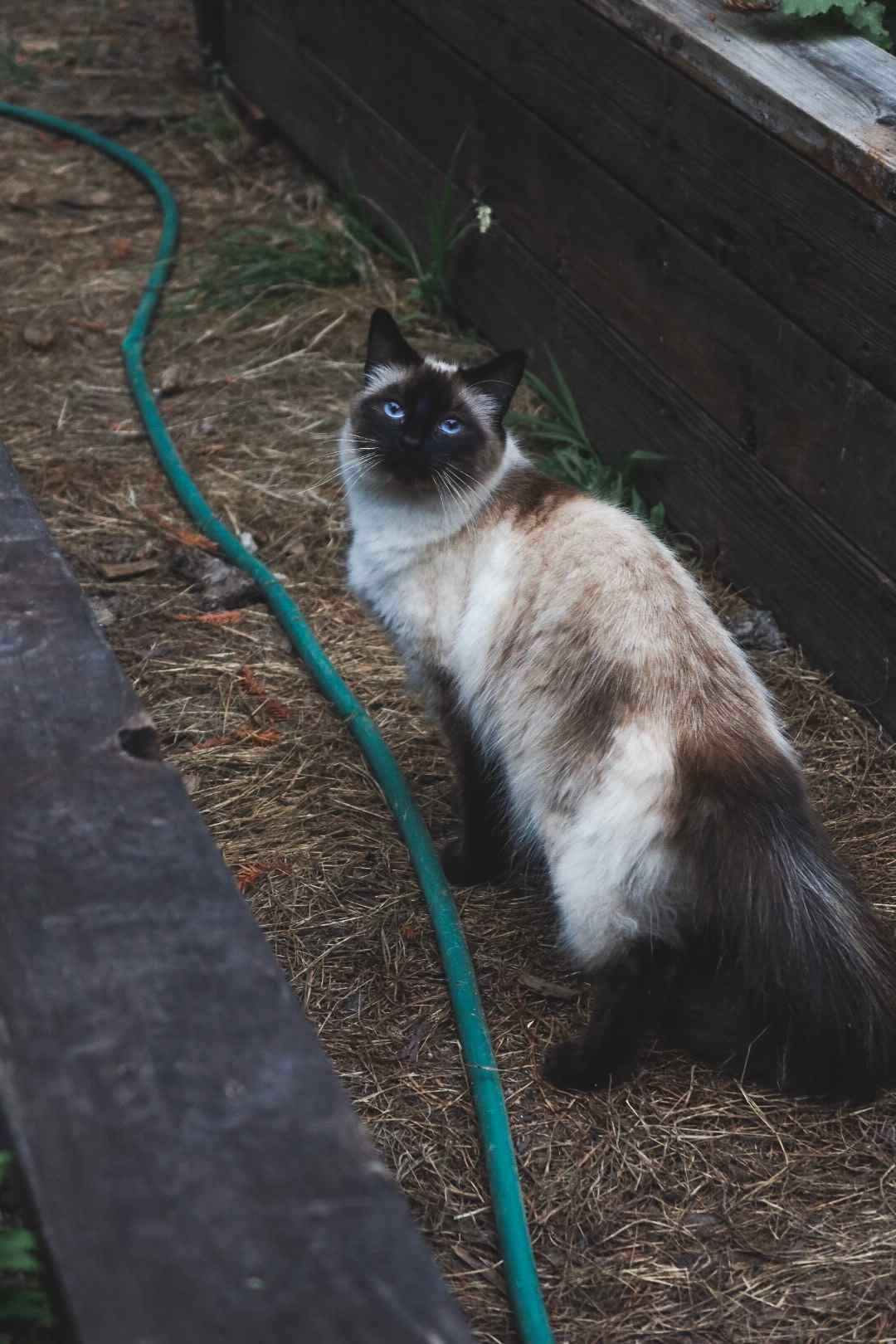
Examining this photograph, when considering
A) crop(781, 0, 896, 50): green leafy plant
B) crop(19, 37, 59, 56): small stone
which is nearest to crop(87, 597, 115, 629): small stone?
crop(781, 0, 896, 50): green leafy plant

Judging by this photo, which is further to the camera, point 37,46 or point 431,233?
point 37,46

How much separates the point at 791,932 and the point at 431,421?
129 centimetres

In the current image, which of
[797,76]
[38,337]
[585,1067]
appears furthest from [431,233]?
[585,1067]

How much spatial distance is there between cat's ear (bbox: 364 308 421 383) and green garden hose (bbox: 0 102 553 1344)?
80 centimetres

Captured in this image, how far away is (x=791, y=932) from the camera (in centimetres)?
216

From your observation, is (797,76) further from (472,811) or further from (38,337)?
(38,337)

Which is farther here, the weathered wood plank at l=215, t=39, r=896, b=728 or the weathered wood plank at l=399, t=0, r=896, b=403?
the weathered wood plank at l=215, t=39, r=896, b=728

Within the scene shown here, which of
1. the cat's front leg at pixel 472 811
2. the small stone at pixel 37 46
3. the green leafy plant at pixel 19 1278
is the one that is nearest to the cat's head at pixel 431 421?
the cat's front leg at pixel 472 811

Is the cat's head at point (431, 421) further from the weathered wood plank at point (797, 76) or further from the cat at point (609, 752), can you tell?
the weathered wood plank at point (797, 76)

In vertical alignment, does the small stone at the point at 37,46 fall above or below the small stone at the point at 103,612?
above

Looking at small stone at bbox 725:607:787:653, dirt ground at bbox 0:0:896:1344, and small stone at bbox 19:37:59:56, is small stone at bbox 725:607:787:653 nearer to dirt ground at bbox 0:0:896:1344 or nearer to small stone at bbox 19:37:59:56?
dirt ground at bbox 0:0:896:1344

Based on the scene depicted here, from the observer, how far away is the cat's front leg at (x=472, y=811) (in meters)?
2.81

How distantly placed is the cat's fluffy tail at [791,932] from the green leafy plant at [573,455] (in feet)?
5.62

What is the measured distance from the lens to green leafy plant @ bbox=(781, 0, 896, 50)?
3.10 m
